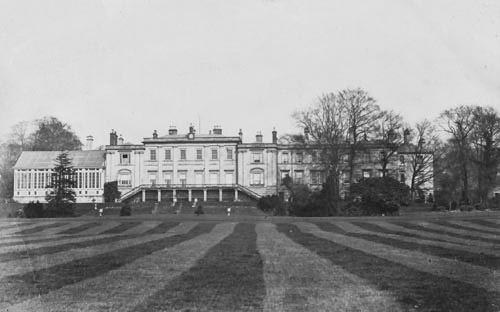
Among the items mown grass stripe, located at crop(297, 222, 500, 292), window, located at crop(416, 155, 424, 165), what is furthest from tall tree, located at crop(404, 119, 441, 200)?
mown grass stripe, located at crop(297, 222, 500, 292)

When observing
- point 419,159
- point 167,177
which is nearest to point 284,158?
point 167,177

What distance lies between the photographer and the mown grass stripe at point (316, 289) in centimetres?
759

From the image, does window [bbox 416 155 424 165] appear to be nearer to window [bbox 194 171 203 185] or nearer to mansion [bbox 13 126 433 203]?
mansion [bbox 13 126 433 203]

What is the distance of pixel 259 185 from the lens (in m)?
67.9

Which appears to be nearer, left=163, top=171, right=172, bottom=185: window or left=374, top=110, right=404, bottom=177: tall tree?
left=374, top=110, right=404, bottom=177: tall tree

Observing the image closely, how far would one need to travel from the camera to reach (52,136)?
8269 cm

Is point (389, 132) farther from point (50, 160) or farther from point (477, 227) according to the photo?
point (50, 160)

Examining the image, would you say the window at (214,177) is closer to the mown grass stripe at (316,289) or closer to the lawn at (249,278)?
the lawn at (249,278)

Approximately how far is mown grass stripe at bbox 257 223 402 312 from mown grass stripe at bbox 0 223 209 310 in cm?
278

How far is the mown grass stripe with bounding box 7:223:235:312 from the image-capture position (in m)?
7.50

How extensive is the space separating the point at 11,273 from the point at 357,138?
4264cm

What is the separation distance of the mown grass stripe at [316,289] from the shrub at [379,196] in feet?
97.1

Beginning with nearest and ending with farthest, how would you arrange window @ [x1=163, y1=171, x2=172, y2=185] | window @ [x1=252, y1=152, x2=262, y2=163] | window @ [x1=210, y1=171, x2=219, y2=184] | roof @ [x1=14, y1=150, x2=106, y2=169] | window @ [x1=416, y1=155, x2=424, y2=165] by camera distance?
window @ [x1=416, y1=155, x2=424, y2=165]
window @ [x1=210, y1=171, x2=219, y2=184]
window @ [x1=252, y1=152, x2=262, y2=163]
window @ [x1=163, y1=171, x2=172, y2=185]
roof @ [x1=14, y1=150, x2=106, y2=169]

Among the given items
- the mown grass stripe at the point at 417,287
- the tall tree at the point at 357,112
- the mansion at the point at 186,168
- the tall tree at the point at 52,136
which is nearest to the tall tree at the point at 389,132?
the tall tree at the point at 357,112
